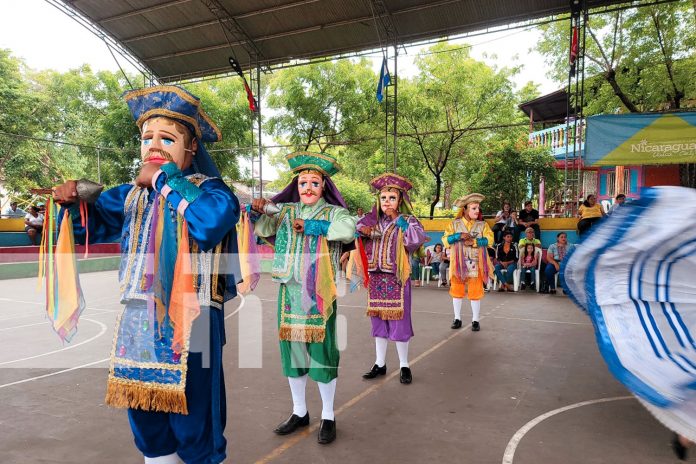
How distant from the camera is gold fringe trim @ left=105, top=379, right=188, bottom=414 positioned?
2191mm

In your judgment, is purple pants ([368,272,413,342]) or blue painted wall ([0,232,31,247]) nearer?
purple pants ([368,272,413,342])

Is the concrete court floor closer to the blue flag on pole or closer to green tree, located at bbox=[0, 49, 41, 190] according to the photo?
the blue flag on pole

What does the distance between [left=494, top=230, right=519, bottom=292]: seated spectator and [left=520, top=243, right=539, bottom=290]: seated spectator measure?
0.63 feet

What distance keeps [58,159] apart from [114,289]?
1704cm

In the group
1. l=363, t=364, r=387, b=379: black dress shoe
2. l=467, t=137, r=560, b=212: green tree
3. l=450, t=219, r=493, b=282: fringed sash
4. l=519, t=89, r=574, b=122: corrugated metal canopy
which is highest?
l=519, t=89, r=574, b=122: corrugated metal canopy

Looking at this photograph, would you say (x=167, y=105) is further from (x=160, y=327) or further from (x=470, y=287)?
(x=470, y=287)

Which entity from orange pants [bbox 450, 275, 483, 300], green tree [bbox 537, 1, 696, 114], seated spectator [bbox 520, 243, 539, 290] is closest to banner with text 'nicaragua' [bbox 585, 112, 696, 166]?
seated spectator [bbox 520, 243, 539, 290]

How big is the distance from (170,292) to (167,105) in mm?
907

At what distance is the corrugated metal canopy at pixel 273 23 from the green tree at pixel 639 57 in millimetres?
2735

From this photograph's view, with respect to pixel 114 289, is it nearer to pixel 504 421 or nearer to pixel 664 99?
pixel 504 421

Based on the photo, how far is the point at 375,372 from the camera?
16.2ft

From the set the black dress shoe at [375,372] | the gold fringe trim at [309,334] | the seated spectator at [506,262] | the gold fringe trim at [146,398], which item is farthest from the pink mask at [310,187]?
the seated spectator at [506,262]

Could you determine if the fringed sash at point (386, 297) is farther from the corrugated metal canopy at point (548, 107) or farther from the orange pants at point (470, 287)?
the corrugated metal canopy at point (548, 107)

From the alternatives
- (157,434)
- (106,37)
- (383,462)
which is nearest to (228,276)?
(157,434)
